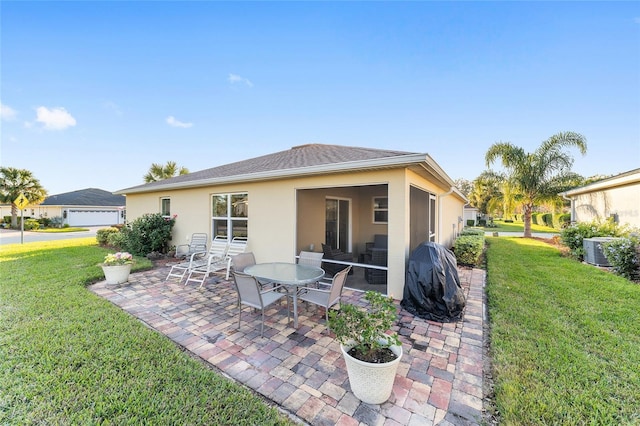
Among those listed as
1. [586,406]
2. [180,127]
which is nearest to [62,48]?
[180,127]

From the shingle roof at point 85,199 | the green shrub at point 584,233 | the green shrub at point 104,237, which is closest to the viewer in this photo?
the green shrub at point 584,233

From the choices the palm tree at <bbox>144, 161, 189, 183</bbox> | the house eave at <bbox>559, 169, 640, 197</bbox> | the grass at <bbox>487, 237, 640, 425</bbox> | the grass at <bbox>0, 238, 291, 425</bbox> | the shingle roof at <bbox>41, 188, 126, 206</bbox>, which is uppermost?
the palm tree at <bbox>144, 161, 189, 183</bbox>

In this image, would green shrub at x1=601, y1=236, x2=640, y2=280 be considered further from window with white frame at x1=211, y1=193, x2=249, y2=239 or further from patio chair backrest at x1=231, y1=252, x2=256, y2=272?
window with white frame at x1=211, y1=193, x2=249, y2=239

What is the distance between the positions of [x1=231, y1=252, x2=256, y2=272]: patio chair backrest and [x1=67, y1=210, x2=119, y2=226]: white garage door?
37.9 meters

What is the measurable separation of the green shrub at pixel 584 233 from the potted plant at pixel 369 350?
11150mm

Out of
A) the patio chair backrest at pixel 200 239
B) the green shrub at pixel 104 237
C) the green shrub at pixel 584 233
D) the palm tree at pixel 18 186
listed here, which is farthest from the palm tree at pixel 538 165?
the palm tree at pixel 18 186

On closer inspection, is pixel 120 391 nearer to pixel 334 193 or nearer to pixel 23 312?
pixel 23 312

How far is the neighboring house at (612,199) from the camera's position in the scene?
33.0 ft

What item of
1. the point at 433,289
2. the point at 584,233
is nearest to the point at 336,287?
the point at 433,289

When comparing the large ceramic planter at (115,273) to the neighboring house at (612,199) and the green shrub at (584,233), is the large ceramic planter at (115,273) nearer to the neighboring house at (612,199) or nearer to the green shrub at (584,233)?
the green shrub at (584,233)

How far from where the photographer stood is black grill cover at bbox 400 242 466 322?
4289mm

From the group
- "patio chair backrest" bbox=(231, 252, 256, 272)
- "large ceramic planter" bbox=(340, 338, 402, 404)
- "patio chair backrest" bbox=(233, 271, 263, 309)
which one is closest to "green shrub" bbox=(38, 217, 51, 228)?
"patio chair backrest" bbox=(231, 252, 256, 272)

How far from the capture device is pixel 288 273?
452cm

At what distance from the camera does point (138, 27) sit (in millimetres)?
7961
